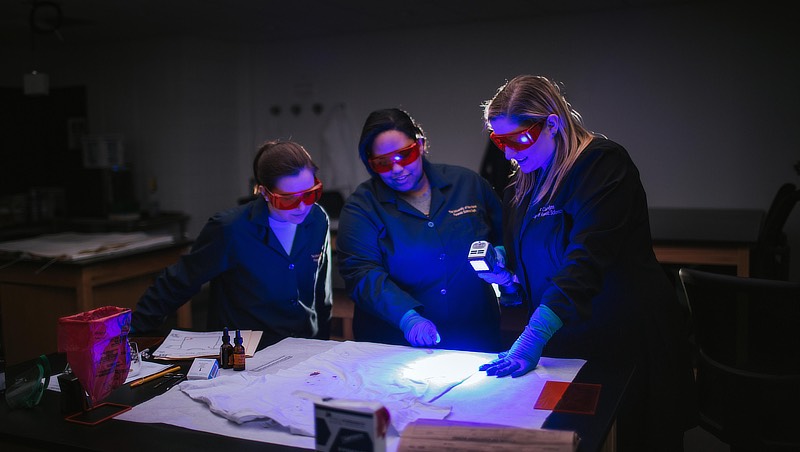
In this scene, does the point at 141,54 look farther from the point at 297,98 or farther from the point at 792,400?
the point at 792,400

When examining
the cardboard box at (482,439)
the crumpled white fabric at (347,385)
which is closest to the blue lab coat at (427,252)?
the crumpled white fabric at (347,385)

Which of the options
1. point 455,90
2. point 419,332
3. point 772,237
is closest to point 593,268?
point 419,332

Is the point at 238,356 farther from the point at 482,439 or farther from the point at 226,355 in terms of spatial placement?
the point at 482,439

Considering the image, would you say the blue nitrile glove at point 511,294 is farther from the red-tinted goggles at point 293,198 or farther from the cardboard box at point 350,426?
the cardboard box at point 350,426

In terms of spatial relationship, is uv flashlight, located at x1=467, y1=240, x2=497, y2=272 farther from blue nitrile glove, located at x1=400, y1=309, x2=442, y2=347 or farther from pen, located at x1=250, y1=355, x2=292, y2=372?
pen, located at x1=250, y1=355, x2=292, y2=372

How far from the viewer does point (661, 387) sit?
1.96m

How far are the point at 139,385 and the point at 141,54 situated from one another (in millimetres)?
5234

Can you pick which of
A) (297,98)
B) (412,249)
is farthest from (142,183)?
(412,249)

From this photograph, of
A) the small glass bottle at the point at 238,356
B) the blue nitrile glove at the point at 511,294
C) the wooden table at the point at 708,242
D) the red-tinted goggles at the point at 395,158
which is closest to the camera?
the small glass bottle at the point at 238,356

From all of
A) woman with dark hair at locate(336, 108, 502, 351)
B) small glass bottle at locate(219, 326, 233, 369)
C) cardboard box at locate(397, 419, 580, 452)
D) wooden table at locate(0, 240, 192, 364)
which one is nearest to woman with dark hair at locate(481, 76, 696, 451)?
woman with dark hair at locate(336, 108, 502, 351)

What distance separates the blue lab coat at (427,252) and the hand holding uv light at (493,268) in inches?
6.8

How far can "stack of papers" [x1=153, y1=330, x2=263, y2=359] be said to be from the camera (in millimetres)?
2148

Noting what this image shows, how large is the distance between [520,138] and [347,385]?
871mm

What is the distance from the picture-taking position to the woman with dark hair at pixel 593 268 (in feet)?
6.15
